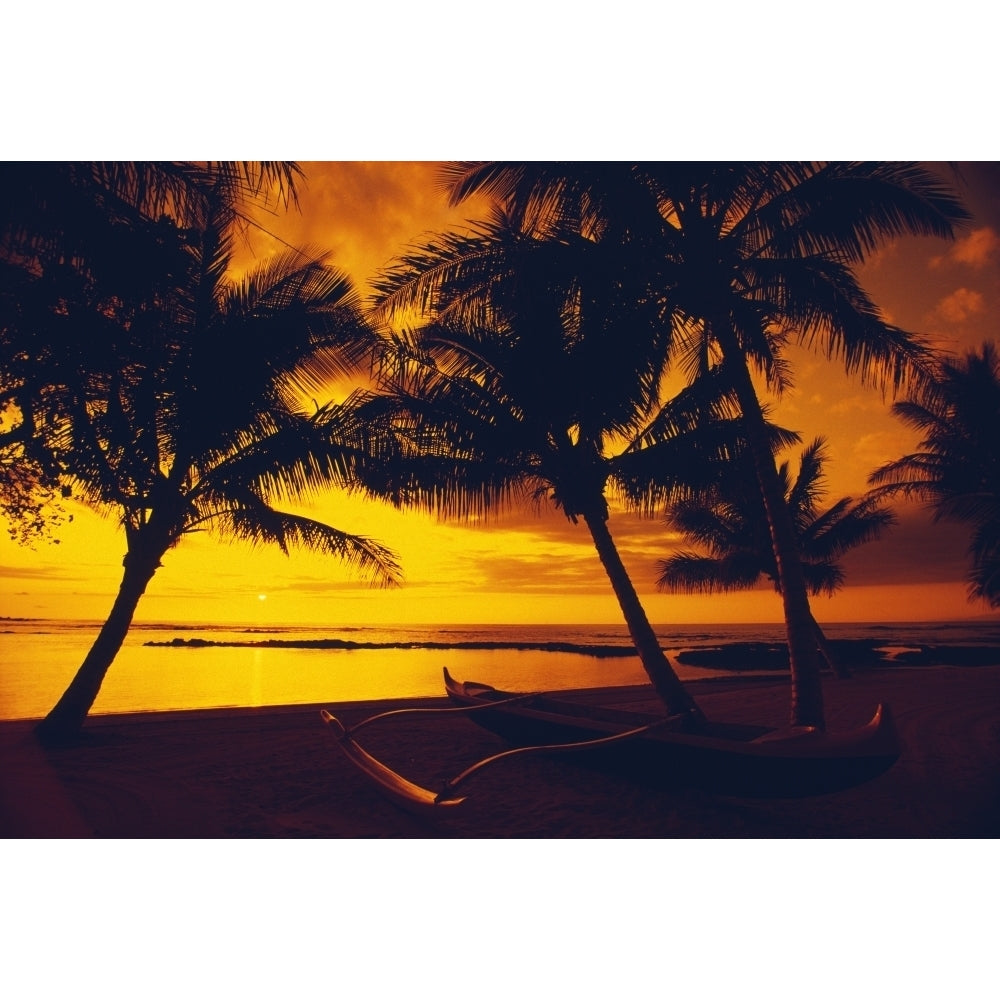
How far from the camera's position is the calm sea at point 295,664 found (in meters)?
5.35

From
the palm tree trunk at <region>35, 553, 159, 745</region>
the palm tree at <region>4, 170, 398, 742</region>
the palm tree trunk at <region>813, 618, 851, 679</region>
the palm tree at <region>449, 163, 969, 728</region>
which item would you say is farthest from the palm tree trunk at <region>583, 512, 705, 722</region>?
the palm tree trunk at <region>813, 618, 851, 679</region>

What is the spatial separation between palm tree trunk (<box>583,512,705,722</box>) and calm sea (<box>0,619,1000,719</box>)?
1.97 meters

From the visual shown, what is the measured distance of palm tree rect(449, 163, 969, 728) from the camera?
351cm

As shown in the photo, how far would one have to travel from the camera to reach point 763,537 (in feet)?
24.1

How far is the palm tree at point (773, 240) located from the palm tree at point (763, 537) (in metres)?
2.60

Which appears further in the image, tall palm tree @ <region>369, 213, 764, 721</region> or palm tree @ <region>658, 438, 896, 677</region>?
palm tree @ <region>658, 438, 896, 677</region>

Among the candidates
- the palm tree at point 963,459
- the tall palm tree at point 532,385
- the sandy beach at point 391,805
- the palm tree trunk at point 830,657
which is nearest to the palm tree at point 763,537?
the palm tree trunk at point 830,657

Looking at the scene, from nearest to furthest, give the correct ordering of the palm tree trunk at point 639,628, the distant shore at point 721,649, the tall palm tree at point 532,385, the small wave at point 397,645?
1. the tall palm tree at point 532,385
2. the palm tree trunk at point 639,628
3. the distant shore at point 721,649
4. the small wave at point 397,645

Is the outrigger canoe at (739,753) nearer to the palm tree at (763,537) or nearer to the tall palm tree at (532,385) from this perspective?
the tall palm tree at (532,385)

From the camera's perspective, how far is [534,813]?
10.6 ft

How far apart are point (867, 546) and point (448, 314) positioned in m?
4.21

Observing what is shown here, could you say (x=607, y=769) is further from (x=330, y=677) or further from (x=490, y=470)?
(x=330, y=677)

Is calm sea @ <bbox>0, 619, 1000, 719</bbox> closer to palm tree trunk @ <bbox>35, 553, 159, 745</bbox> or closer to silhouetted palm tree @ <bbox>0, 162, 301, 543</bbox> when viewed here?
palm tree trunk @ <bbox>35, 553, 159, 745</bbox>

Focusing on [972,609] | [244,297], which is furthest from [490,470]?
[972,609]
